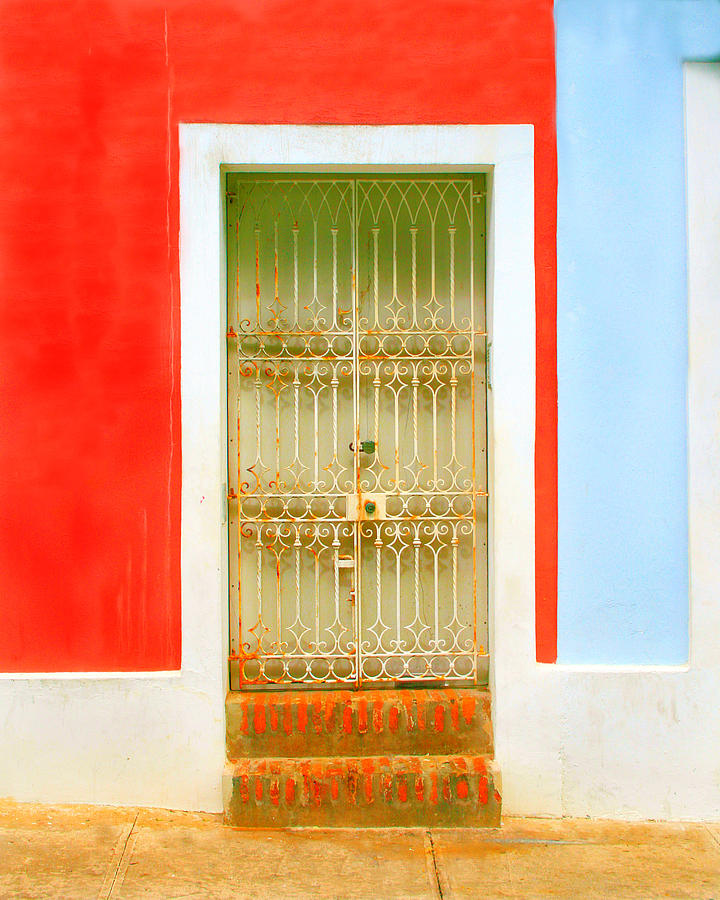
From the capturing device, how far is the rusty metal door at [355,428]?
14.7ft

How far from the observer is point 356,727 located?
431 centimetres

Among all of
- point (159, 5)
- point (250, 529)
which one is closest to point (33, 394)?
point (250, 529)

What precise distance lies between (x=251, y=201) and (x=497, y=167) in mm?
1176

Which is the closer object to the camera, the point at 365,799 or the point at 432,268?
the point at 365,799

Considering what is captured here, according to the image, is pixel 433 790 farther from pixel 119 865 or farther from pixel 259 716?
pixel 119 865

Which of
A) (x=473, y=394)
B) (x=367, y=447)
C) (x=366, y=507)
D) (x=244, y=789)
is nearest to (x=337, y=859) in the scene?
(x=244, y=789)

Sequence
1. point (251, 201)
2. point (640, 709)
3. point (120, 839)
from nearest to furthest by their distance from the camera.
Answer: point (120, 839) < point (640, 709) < point (251, 201)

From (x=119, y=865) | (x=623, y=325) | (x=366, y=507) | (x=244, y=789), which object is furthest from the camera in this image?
(x=366, y=507)

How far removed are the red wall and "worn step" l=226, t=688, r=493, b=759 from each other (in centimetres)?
50

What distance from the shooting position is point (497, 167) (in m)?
4.24

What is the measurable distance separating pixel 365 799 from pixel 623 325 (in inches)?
95.4

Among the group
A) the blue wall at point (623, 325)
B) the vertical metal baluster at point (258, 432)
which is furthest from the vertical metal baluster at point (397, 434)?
the blue wall at point (623, 325)

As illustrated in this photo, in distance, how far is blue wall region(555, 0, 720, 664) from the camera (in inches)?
167

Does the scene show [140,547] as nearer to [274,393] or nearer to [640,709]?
[274,393]
